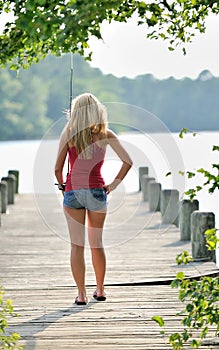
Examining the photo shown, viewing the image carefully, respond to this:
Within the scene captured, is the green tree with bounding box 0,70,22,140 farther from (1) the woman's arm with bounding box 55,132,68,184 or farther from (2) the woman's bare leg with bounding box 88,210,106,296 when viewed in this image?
(1) the woman's arm with bounding box 55,132,68,184

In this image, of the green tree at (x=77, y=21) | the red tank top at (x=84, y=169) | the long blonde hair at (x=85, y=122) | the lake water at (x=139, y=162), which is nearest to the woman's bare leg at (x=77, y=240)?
the red tank top at (x=84, y=169)

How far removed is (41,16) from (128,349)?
7.71ft

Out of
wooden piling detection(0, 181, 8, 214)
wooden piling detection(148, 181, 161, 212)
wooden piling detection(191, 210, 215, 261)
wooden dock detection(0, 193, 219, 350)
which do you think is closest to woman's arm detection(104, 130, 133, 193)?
wooden dock detection(0, 193, 219, 350)

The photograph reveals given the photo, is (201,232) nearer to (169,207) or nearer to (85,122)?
(85,122)

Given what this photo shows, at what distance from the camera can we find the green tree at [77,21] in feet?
13.2

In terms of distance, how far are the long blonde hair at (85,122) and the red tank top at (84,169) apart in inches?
1.8

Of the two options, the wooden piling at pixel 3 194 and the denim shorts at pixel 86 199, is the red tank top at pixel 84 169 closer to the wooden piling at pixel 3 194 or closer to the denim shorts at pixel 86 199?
the denim shorts at pixel 86 199

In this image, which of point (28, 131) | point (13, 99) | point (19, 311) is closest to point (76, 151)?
point (19, 311)

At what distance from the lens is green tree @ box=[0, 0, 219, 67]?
403 centimetres

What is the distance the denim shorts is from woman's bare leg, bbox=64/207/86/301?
1.8 inches

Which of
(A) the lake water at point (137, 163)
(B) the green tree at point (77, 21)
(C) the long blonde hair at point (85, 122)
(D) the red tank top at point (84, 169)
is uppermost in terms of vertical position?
(B) the green tree at point (77, 21)

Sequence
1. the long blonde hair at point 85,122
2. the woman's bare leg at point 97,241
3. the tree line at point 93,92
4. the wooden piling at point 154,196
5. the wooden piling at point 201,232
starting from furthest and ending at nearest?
the tree line at point 93,92 → the wooden piling at point 154,196 → the wooden piling at point 201,232 → the woman's bare leg at point 97,241 → the long blonde hair at point 85,122

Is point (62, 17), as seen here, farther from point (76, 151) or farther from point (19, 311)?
point (19, 311)

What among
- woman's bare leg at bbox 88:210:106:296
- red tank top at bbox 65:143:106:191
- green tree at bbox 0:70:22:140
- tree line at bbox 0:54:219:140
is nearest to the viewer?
red tank top at bbox 65:143:106:191
